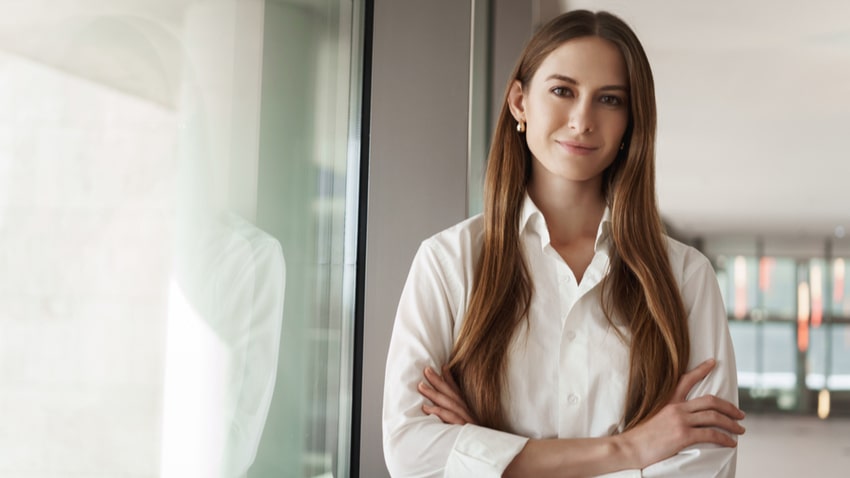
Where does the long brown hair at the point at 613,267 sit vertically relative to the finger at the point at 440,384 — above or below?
above

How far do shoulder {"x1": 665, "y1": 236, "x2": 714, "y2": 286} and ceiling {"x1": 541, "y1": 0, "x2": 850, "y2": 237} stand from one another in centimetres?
141

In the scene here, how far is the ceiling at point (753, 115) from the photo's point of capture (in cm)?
288

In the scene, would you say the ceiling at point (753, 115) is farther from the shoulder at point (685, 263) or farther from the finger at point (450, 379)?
the finger at point (450, 379)

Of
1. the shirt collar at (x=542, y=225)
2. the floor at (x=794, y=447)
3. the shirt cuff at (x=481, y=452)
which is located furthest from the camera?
the floor at (x=794, y=447)

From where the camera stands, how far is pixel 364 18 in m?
2.37

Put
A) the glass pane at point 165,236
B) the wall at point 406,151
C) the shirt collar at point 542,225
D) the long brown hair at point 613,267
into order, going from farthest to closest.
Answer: the wall at point 406,151 → the shirt collar at point 542,225 → the long brown hair at point 613,267 → the glass pane at point 165,236

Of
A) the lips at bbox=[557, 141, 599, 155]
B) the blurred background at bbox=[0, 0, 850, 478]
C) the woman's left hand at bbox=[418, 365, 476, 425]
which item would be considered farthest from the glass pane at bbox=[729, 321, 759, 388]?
the woman's left hand at bbox=[418, 365, 476, 425]

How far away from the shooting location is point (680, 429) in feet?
4.71

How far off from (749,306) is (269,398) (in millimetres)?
1932

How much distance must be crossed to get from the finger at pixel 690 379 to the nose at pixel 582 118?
486 millimetres

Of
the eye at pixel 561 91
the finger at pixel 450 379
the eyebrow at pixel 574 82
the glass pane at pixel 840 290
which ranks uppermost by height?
the eyebrow at pixel 574 82

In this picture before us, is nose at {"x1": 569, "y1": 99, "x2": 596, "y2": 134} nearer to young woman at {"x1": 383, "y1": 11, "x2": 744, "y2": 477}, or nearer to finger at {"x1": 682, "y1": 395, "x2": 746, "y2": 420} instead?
young woman at {"x1": 383, "y1": 11, "x2": 744, "y2": 477}

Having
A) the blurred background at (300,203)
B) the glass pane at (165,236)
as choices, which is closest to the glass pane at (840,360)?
the blurred background at (300,203)

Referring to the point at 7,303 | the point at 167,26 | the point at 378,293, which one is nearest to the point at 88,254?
the point at 7,303
